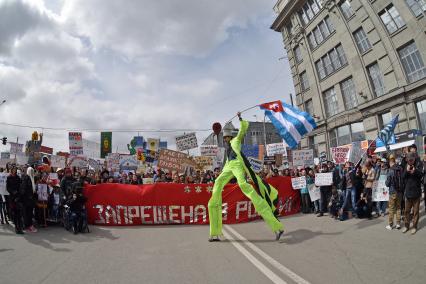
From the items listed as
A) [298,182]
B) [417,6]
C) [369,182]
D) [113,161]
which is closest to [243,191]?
[369,182]

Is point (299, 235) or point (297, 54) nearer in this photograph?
point (299, 235)

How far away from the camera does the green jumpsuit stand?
728cm

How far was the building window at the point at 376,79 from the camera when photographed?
24.1 m

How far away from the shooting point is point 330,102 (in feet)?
96.7

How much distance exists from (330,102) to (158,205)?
2313 centimetres

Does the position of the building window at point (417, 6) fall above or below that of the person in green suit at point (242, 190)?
above

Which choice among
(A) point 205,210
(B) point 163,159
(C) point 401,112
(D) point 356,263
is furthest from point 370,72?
(D) point 356,263

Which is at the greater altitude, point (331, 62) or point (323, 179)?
point (331, 62)

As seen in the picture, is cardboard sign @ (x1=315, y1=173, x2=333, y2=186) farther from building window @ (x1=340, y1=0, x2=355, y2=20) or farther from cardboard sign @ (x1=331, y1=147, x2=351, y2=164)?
building window @ (x1=340, y1=0, x2=355, y2=20)

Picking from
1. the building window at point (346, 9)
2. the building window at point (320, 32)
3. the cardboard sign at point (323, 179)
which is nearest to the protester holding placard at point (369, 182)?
the cardboard sign at point (323, 179)

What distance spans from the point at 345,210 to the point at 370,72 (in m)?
18.5

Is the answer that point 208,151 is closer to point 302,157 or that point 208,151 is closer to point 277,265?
point 302,157

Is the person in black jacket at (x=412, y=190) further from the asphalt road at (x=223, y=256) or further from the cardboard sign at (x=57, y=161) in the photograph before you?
the cardboard sign at (x=57, y=161)

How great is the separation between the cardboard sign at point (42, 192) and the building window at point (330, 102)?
968 inches
